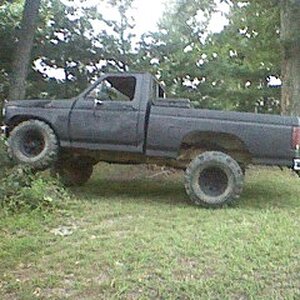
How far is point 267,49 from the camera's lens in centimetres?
1125

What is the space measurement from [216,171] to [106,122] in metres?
1.59

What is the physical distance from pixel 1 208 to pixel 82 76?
20.3 ft

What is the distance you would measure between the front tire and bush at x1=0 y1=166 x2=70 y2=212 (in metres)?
1.60

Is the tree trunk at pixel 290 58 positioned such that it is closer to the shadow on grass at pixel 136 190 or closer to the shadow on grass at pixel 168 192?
the shadow on grass at pixel 168 192

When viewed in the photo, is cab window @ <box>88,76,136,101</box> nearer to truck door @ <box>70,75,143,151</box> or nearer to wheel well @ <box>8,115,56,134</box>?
truck door @ <box>70,75,143,151</box>

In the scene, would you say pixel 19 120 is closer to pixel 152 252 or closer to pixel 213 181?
pixel 213 181

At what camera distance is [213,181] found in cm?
631

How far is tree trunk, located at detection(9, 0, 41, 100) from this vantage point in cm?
923

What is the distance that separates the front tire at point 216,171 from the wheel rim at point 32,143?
6.85ft

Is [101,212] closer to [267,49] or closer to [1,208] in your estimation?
[1,208]

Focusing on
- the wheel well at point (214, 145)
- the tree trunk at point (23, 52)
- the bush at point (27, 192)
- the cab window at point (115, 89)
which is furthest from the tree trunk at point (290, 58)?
the bush at point (27, 192)

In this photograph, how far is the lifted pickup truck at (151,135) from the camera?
19.9 ft

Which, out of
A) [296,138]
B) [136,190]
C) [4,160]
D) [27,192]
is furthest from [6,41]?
[296,138]

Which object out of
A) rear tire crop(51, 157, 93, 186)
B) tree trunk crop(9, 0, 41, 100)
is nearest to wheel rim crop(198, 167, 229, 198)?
rear tire crop(51, 157, 93, 186)
